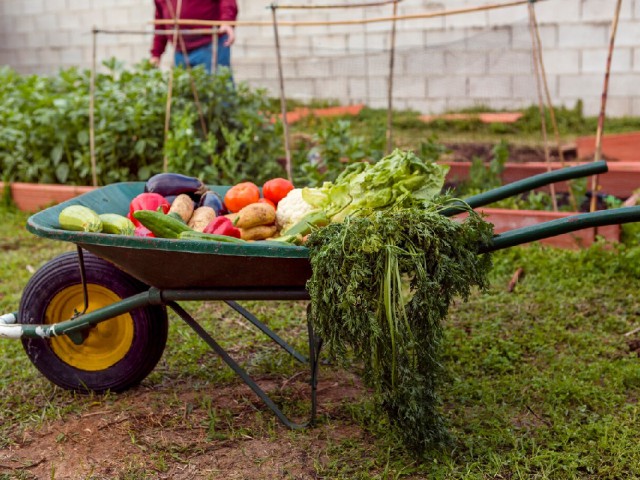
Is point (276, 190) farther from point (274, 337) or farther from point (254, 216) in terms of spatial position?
point (274, 337)

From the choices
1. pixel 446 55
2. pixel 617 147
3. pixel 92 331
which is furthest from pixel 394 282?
pixel 446 55

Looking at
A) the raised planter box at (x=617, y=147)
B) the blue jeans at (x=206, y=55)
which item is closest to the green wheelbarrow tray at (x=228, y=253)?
the raised planter box at (x=617, y=147)

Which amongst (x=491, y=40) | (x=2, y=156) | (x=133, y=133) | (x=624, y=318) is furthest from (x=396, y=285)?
(x=491, y=40)

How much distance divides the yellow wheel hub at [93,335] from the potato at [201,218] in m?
0.45

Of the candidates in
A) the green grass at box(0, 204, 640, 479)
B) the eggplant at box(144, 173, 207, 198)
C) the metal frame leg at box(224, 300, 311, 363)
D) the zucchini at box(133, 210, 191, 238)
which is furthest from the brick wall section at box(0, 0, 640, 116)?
the zucchini at box(133, 210, 191, 238)

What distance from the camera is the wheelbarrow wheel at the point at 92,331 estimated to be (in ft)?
10.9

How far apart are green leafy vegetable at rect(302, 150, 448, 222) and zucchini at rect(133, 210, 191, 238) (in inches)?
19.6

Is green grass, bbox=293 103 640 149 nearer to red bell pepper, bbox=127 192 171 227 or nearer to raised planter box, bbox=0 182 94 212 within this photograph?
raised planter box, bbox=0 182 94 212

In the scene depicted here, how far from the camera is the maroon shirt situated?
6.77m

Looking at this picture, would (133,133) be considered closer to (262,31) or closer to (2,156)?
(2,156)

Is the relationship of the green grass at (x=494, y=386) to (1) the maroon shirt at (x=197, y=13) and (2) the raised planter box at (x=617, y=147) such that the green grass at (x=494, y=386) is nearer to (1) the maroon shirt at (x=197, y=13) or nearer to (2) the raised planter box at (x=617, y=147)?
(2) the raised planter box at (x=617, y=147)

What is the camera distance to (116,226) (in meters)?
3.04

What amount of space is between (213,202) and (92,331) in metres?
0.74

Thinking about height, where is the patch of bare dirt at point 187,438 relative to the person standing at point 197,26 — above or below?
below
